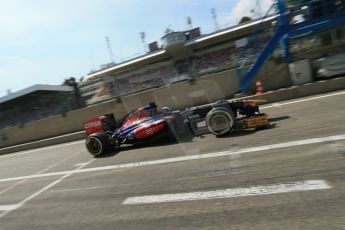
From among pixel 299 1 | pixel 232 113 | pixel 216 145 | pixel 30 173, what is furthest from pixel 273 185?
pixel 299 1

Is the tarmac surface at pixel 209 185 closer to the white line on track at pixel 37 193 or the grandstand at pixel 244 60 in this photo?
the white line on track at pixel 37 193

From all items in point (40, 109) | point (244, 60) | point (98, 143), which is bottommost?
point (98, 143)

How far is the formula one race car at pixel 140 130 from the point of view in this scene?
11203 millimetres

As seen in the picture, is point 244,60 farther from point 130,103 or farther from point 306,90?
point 130,103

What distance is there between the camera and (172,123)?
11.1 m

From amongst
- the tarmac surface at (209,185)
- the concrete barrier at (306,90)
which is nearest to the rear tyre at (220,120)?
the tarmac surface at (209,185)

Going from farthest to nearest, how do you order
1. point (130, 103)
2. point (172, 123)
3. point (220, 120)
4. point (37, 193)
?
point (130, 103) → point (172, 123) → point (220, 120) → point (37, 193)

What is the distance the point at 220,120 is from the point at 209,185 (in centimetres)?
377

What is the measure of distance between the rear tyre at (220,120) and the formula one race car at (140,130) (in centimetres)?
109

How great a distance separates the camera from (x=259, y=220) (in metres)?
5.02

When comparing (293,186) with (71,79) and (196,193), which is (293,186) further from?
(71,79)

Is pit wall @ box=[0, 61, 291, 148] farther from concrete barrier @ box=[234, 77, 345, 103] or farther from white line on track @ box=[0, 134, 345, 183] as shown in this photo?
white line on track @ box=[0, 134, 345, 183]

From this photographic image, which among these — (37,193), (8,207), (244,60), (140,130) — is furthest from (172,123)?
(244,60)

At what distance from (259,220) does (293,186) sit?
1.17 m
